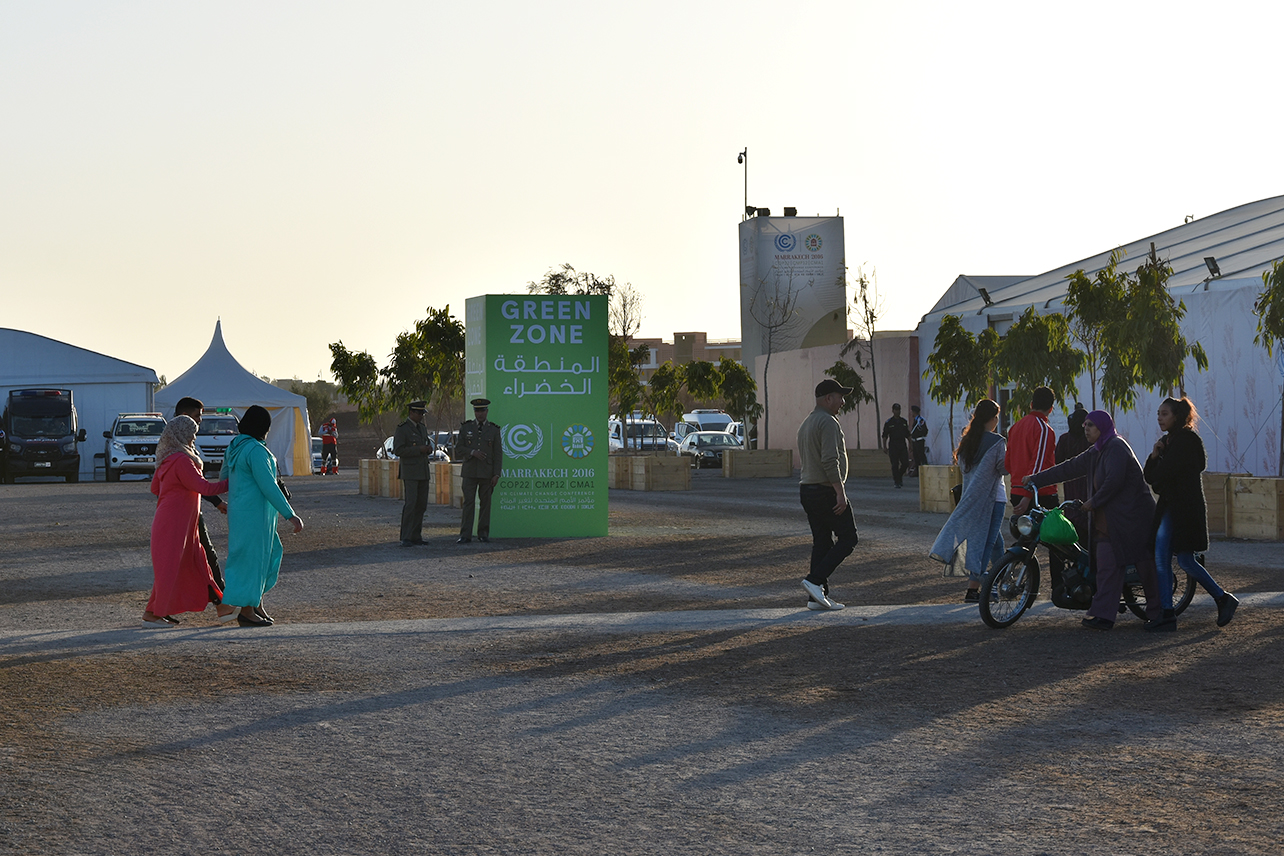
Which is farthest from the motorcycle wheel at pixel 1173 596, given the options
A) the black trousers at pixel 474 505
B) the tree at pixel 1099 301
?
the tree at pixel 1099 301

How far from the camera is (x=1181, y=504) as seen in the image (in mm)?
10359

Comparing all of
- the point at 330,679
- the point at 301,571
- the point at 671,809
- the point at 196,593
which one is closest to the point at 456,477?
the point at 301,571

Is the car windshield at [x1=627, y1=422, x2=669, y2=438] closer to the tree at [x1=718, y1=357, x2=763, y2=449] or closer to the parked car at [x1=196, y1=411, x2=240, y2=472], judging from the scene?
the tree at [x1=718, y1=357, x2=763, y2=449]

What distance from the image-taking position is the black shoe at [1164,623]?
33.2ft

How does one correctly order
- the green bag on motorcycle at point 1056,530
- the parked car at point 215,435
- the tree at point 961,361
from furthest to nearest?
1. the parked car at point 215,435
2. the tree at point 961,361
3. the green bag on motorcycle at point 1056,530

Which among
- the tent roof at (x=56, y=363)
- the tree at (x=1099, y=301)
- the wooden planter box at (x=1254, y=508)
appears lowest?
the wooden planter box at (x=1254, y=508)

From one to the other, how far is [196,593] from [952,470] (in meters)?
15.4

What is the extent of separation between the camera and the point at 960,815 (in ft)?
17.7

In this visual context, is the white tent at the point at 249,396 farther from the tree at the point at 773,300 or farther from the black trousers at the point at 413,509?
the tree at the point at 773,300

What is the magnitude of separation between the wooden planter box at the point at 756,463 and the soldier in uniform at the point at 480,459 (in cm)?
2300

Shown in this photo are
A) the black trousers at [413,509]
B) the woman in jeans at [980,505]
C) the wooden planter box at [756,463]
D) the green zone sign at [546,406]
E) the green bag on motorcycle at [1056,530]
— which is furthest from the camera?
the wooden planter box at [756,463]

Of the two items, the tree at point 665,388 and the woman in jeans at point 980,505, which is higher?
the tree at point 665,388

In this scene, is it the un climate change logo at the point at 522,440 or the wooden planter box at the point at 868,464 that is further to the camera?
the wooden planter box at the point at 868,464

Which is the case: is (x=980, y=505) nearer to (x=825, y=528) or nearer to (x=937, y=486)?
(x=825, y=528)
